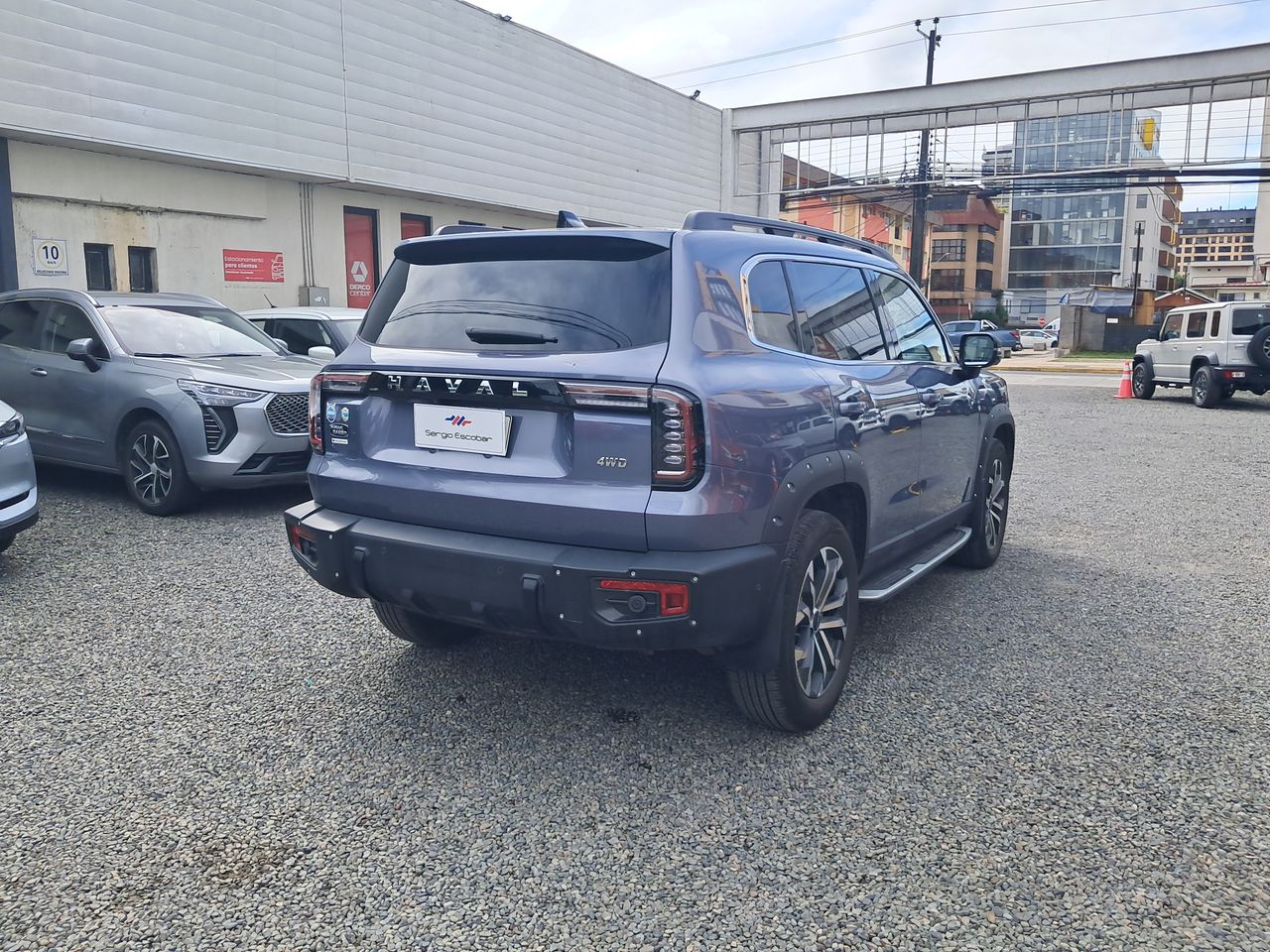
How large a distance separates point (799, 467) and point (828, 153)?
98.4 ft

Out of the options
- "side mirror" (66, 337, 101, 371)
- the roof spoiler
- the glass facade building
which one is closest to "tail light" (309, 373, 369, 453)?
the roof spoiler

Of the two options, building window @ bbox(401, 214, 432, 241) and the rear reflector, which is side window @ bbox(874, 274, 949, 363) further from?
building window @ bbox(401, 214, 432, 241)

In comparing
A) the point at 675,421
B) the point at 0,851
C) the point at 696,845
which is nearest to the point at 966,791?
the point at 696,845

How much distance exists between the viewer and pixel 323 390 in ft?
12.3

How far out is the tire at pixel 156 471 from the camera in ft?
23.5

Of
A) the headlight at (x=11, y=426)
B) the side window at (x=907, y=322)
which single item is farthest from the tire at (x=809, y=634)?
the headlight at (x=11, y=426)

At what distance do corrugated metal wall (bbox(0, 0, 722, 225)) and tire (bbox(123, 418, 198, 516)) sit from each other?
366 inches

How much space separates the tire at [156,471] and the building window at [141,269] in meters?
10.1

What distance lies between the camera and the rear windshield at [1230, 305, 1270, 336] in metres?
16.1

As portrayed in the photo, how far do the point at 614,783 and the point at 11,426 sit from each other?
14.7 ft

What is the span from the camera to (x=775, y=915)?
2.54 m

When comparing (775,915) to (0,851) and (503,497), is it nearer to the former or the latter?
(503,497)

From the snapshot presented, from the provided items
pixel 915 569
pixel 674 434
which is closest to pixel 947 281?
pixel 915 569

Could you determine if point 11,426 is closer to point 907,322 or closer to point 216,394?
point 216,394
